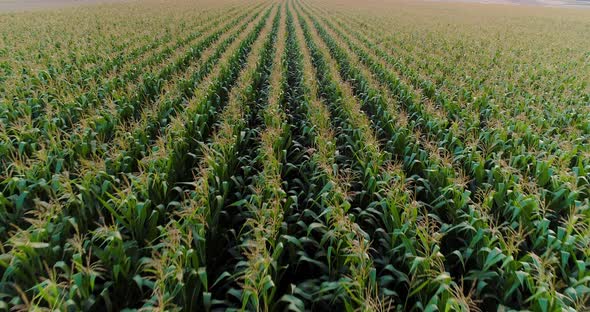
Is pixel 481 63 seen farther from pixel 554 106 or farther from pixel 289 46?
pixel 289 46

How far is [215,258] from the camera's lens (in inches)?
126

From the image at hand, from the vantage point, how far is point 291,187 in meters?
4.39

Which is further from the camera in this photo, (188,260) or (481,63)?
(481,63)

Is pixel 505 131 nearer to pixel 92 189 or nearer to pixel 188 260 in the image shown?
pixel 188 260

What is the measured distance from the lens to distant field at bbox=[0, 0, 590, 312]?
8.15 feet

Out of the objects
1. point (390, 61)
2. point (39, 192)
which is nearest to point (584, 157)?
point (39, 192)

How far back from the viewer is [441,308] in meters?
2.34

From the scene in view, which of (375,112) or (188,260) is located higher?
(188,260)

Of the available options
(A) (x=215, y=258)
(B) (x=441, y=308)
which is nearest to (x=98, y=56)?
(A) (x=215, y=258)

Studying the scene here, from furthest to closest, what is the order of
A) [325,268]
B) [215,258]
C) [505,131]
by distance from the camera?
[505,131] → [215,258] → [325,268]

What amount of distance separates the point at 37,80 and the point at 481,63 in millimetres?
11654

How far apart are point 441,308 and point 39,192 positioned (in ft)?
12.9

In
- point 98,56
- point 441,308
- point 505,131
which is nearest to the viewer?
point 441,308

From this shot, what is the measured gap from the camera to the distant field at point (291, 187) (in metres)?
2.48
